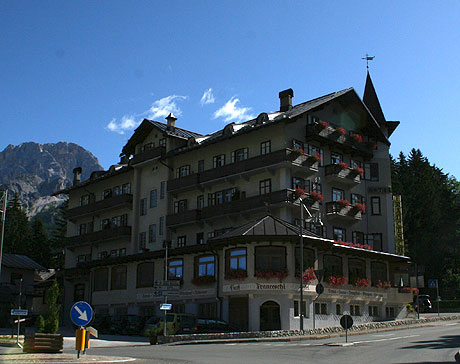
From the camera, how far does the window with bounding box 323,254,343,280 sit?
139 ft

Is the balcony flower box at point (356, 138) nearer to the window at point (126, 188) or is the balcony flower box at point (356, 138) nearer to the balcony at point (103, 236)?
the balcony at point (103, 236)

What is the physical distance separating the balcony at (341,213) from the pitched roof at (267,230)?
6.81 meters

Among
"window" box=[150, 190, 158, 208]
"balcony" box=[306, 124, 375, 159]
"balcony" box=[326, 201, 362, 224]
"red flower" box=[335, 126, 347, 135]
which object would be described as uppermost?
"red flower" box=[335, 126, 347, 135]

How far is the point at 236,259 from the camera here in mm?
40438

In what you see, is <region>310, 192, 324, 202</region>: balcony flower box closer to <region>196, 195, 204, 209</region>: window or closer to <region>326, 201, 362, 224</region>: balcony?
<region>326, 201, 362, 224</region>: balcony

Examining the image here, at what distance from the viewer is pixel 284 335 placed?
34.0 m

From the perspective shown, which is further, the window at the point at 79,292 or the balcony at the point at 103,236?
the window at the point at 79,292

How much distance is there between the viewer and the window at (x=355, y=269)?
44.1 metres

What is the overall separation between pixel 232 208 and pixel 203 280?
6.75m

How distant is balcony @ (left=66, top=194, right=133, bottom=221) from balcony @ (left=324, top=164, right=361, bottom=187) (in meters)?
20.2

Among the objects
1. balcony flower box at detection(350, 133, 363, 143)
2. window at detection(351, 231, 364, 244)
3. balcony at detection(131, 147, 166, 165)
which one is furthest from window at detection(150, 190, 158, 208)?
balcony flower box at detection(350, 133, 363, 143)

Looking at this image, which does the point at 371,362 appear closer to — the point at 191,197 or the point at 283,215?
the point at 283,215

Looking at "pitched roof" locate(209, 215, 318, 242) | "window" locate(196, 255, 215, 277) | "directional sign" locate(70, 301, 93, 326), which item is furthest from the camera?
"window" locate(196, 255, 215, 277)

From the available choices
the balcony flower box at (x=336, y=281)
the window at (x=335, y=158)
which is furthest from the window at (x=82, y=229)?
the balcony flower box at (x=336, y=281)
